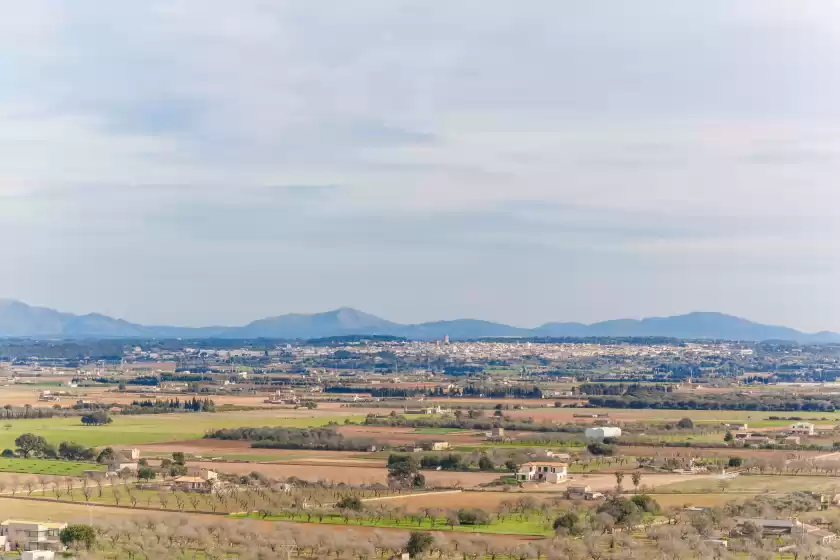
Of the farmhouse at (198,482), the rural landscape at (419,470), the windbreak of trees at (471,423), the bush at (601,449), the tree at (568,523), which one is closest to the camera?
the rural landscape at (419,470)

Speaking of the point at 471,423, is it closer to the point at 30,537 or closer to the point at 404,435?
the point at 404,435

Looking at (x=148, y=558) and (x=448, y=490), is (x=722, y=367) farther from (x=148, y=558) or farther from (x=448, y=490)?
(x=148, y=558)

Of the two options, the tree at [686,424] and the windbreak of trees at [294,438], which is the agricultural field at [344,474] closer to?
the windbreak of trees at [294,438]

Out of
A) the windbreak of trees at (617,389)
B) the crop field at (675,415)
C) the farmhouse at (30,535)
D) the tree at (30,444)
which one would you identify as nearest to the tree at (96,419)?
the tree at (30,444)

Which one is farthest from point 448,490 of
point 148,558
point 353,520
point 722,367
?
point 722,367

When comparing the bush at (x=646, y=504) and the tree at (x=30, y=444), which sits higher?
the tree at (x=30, y=444)

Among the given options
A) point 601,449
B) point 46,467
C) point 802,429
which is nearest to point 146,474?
point 46,467
